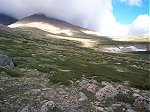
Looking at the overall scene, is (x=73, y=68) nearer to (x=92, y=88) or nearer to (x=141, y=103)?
(x=92, y=88)

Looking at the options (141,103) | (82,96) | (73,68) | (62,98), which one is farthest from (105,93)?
(73,68)

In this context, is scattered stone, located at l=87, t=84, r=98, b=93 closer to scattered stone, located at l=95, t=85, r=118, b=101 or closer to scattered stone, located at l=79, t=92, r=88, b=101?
scattered stone, located at l=95, t=85, r=118, b=101

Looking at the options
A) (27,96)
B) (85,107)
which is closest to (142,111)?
(85,107)

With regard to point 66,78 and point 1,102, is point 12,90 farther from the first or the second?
point 66,78

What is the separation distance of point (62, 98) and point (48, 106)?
10.8 ft

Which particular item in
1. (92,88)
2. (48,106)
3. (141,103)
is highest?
(92,88)

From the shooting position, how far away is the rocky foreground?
2372 cm

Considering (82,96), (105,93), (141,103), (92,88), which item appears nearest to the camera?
(141,103)

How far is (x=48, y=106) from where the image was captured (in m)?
23.3

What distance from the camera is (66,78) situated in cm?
3475

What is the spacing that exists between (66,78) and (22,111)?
12.8 metres

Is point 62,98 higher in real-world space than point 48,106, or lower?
lower

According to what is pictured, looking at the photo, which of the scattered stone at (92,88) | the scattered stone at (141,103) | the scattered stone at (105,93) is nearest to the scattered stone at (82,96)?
the scattered stone at (105,93)

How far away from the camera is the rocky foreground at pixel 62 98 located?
2372 cm
